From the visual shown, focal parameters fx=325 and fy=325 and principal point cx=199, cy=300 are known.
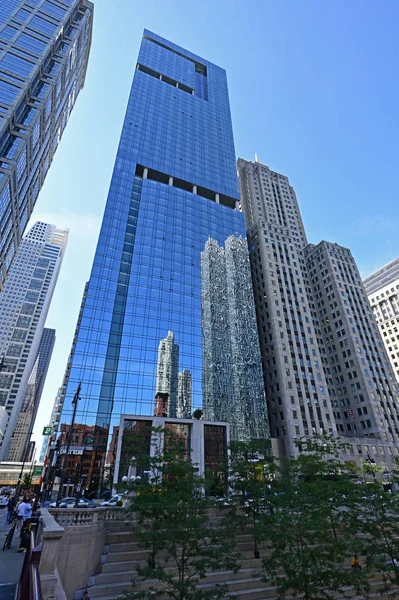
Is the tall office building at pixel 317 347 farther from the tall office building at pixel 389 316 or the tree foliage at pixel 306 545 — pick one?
the tree foliage at pixel 306 545

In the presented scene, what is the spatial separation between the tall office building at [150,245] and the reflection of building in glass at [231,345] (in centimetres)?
237

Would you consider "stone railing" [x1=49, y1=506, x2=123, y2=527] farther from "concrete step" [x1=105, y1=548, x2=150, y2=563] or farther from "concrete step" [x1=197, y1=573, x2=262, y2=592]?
"concrete step" [x1=197, y1=573, x2=262, y2=592]

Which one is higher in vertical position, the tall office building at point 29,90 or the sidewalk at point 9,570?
the tall office building at point 29,90

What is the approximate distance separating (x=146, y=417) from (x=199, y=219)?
50945 millimetres

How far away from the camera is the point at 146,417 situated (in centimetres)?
5353

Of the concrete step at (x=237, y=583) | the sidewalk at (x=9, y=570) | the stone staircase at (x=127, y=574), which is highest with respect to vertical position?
the sidewalk at (x=9, y=570)

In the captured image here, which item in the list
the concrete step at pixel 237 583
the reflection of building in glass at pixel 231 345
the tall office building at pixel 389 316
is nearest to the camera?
the concrete step at pixel 237 583

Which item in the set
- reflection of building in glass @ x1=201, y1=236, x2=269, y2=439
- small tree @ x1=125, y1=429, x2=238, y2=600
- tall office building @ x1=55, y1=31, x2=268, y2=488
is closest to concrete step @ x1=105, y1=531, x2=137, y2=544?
small tree @ x1=125, y1=429, x2=238, y2=600

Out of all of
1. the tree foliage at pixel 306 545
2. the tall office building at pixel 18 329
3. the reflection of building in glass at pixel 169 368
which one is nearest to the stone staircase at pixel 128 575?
the tree foliage at pixel 306 545

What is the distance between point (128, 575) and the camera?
53.8 feet

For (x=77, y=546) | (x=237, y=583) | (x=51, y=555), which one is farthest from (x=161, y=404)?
(x=51, y=555)

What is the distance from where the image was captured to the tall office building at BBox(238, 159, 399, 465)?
72562mm

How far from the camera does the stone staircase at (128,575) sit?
1551 cm

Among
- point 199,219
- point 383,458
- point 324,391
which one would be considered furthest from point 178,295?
point 383,458
